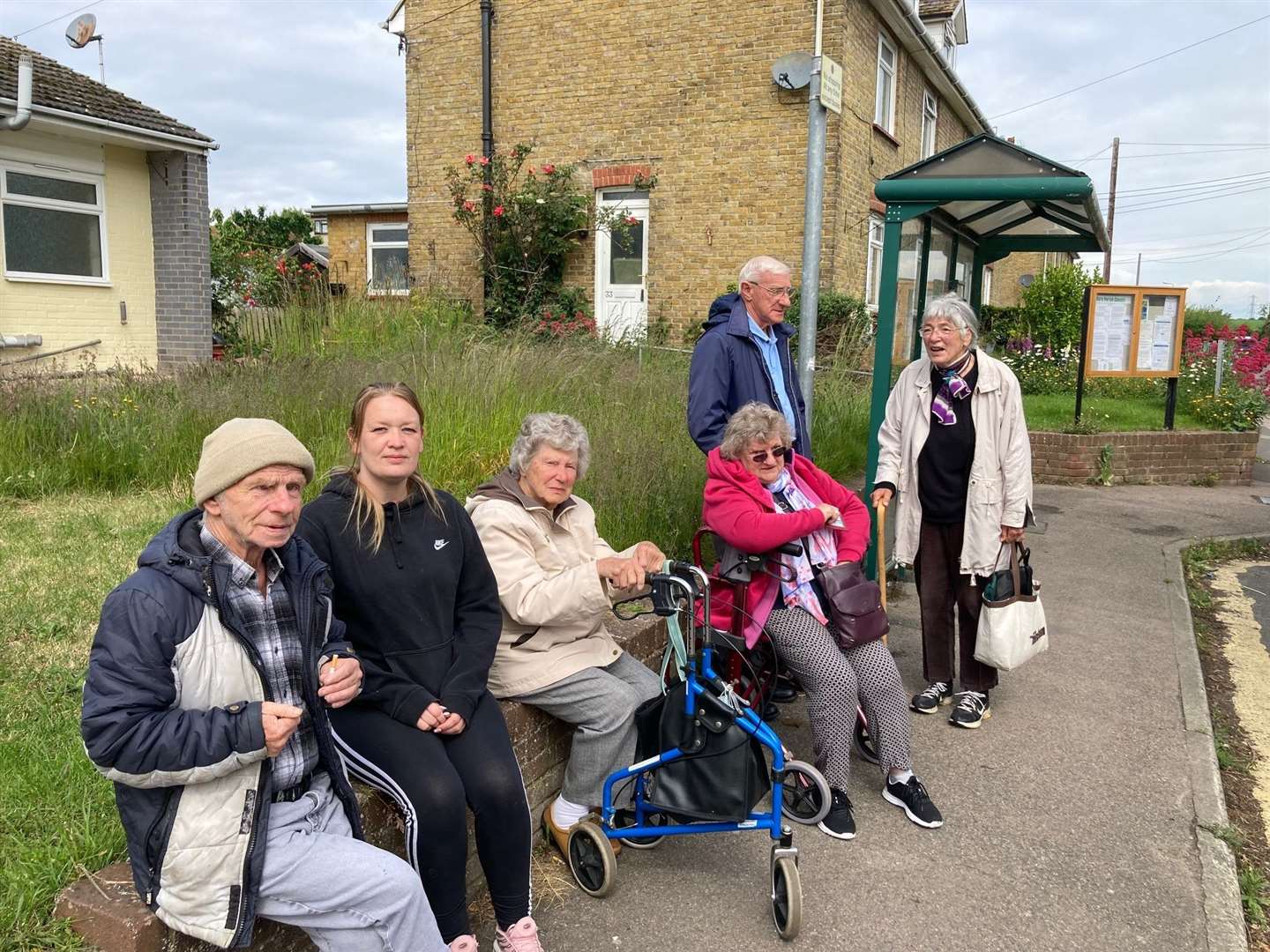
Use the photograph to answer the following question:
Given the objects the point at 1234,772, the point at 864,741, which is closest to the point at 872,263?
the point at 1234,772

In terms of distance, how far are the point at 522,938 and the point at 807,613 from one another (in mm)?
1664

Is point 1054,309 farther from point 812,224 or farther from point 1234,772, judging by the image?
point 1234,772

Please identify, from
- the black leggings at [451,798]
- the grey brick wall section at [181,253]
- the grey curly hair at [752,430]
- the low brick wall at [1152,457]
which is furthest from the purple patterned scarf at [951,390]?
the grey brick wall section at [181,253]

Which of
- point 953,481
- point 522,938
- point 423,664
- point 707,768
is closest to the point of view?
point 522,938

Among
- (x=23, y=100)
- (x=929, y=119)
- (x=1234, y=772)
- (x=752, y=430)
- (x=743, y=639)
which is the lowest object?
(x=1234, y=772)

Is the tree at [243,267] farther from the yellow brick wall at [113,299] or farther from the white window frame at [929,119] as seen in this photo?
the white window frame at [929,119]

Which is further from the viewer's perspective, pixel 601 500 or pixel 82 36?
pixel 82 36

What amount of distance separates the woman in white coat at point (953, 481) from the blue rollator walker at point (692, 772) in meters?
1.77

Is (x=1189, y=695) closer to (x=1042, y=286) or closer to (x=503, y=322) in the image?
(x=503, y=322)

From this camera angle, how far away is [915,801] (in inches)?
151

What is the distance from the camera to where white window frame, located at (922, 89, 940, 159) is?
65.2ft

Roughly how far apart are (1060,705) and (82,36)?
15.4 meters

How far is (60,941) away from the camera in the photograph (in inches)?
87.1

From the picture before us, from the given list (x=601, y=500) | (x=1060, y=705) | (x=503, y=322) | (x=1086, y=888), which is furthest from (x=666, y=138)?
(x=1086, y=888)
